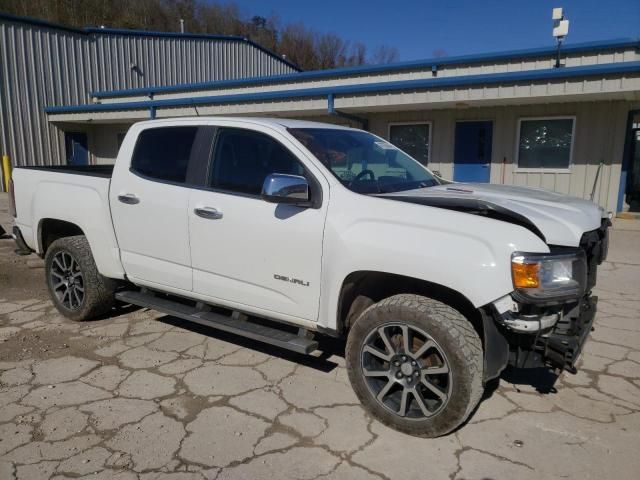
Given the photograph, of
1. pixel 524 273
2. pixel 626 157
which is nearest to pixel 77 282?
pixel 524 273

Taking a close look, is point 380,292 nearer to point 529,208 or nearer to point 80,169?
point 529,208

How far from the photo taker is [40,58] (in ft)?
59.3

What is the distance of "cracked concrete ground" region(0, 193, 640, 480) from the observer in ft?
8.82

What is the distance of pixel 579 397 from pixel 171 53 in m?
22.8

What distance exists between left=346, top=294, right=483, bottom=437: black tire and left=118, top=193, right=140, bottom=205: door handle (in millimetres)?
2219

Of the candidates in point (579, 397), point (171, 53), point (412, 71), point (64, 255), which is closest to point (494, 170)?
point (412, 71)

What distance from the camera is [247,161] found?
12.0 feet

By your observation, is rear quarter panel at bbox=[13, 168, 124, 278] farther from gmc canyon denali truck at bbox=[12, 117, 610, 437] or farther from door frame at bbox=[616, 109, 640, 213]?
door frame at bbox=[616, 109, 640, 213]

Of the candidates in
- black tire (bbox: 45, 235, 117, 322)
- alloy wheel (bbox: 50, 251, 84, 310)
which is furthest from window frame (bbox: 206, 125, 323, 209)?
alloy wheel (bbox: 50, 251, 84, 310)

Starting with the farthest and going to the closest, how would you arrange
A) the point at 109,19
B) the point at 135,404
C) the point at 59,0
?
the point at 109,19, the point at 59,0, the point at 135,404

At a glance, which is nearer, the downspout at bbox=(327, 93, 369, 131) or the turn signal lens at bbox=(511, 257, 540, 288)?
the turn signal lens at bbox=(511, 257, 540, 288)

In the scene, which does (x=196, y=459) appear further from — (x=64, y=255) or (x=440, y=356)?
(x=64, y=255)

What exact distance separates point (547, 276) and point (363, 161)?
1717 millimetres

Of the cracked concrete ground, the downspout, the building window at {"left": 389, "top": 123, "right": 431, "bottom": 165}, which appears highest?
the downspout
